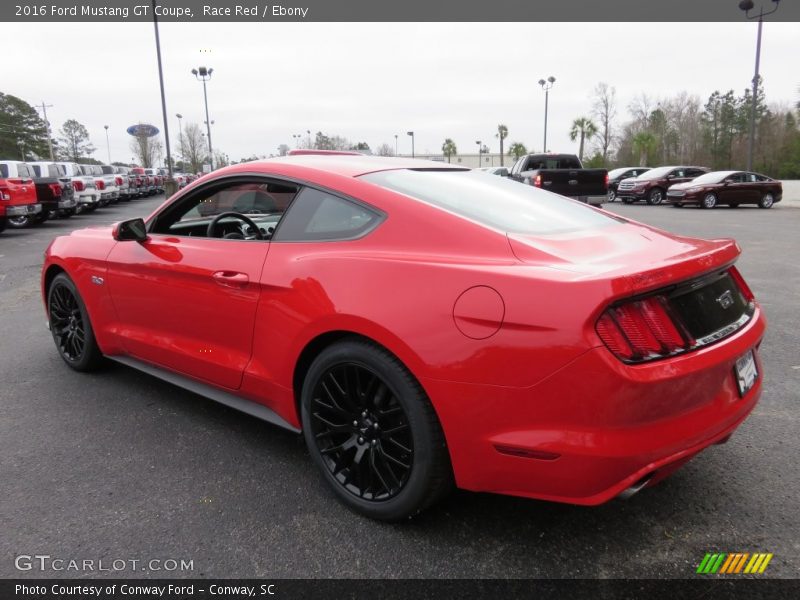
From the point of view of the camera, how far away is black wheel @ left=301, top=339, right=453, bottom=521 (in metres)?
2.13

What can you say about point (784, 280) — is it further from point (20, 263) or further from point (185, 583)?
point (20, 263)

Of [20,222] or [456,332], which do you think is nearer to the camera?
[456,332]

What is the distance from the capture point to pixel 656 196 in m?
25.8

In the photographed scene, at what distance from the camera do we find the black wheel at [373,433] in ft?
6.98

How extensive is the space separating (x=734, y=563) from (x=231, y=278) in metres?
2.41

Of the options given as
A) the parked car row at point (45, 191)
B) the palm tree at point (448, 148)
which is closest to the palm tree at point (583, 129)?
the palm tree at point (448, 148)

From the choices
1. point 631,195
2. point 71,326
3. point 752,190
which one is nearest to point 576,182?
point 752,190

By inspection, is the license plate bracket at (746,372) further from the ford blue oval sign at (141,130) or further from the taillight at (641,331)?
the ford blue oval sign at (141,130)

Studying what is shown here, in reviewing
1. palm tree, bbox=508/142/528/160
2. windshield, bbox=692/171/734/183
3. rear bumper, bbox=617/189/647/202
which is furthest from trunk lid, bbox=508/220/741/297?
palm tree, bbox=508/142/528/160

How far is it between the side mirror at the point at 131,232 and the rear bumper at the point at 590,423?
89.1 inches

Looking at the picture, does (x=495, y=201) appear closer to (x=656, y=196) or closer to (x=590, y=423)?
(x=590, y=423)

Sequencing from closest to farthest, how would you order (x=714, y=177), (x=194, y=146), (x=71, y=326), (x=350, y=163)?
(x=350, y=163) < (x=71, y=326) < (x=714, y=177) < (x=194, y=146)

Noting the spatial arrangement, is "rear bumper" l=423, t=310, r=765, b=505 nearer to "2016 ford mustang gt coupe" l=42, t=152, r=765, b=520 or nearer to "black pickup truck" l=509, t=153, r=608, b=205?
"2016 ford mustang gt coupe" l=42, t=152, r=765, b=520

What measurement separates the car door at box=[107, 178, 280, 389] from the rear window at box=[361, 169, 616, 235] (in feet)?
2.51
